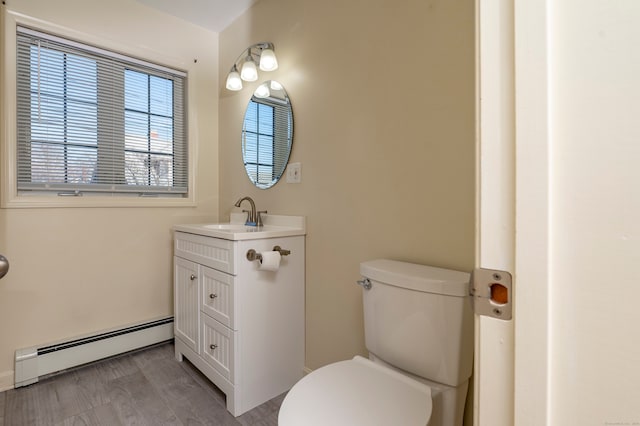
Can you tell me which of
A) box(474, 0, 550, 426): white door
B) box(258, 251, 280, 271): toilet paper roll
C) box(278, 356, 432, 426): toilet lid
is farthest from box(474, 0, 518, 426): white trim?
box(258, 251, 280, 271): toilet paper roll

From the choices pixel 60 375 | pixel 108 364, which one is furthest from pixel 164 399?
pixel 60 375

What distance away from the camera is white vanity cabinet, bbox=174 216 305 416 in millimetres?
1516

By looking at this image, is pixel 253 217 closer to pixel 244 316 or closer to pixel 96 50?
pixel 244 316

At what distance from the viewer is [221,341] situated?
160 centimetres

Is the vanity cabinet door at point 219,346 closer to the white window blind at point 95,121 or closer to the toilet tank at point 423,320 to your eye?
the toilet tank at point 423,320

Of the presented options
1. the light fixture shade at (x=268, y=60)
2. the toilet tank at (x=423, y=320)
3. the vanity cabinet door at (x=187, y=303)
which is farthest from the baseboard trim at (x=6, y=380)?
the light fixture shade at (x=268, y=60)

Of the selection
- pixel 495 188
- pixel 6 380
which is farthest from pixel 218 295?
pixel 495 188

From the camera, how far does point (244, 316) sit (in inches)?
60.2

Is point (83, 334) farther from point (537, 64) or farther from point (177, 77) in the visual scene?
point (537, 64)

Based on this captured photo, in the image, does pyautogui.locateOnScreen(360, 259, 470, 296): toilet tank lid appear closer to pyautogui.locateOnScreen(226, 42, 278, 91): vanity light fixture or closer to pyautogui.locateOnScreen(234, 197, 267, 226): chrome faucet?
pyautogui.locateOnScreen(234, 197, 267, 226): chrome faucet

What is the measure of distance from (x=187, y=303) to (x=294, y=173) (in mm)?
1054

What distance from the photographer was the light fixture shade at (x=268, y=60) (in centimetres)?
188

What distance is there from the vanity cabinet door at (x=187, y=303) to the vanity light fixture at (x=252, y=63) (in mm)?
1259

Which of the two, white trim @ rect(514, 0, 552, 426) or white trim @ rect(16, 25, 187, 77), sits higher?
white trim @ rect(16, 25, 187, 77)
